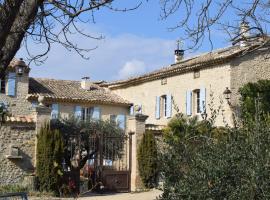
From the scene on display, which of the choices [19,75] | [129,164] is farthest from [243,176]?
[19,75]

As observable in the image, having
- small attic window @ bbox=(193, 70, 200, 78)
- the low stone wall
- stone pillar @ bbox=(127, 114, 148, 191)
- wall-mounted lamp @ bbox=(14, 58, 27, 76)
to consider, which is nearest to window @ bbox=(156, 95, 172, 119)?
small attic window @ bbox=(193, 70, 200, 78)

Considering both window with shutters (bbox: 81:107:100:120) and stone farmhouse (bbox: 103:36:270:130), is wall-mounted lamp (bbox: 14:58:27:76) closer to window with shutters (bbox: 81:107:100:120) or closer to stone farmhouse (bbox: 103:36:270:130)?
window with shutters (bbox: 81:107:100:120)

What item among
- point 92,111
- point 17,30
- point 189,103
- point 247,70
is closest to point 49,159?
point 17,30

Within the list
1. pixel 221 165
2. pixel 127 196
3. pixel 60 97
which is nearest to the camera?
pixel 221 165

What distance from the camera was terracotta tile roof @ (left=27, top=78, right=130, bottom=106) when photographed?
32.2m

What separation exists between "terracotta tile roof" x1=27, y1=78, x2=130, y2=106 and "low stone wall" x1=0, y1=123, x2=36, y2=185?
14.8 meters

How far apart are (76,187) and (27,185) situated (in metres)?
1.57

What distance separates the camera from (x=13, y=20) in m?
4.12

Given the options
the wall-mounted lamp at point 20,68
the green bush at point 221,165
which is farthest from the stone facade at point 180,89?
the green bush at point 221,165

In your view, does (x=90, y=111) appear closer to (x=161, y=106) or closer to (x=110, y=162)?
(x=161, y=106)

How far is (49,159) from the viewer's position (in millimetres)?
16000

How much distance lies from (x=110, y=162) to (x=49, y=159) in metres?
3.35

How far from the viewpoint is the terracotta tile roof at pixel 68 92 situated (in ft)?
106

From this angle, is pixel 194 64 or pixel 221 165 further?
pixel 194 64
